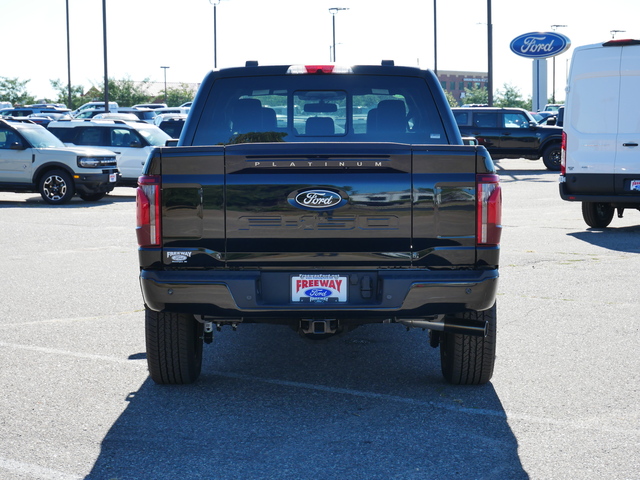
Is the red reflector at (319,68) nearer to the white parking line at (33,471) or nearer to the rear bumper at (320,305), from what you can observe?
the rear bumper at (320,305)

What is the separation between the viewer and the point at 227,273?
4895 mm

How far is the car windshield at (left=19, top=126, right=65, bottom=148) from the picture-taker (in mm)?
→ 20295

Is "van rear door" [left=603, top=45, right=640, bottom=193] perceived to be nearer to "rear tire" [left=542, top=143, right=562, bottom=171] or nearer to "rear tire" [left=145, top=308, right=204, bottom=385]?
"rear tire" [left=145, top=308, right=204, bottom=385]

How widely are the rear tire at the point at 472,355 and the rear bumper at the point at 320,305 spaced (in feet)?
1.50

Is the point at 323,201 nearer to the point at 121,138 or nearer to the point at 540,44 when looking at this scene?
the point at 121,138

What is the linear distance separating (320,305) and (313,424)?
0.63 m

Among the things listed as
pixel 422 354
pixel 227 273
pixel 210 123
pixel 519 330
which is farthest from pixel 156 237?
pixel 519 330

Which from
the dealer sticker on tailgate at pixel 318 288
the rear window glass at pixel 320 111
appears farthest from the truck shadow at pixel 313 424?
the rear window glass at pixel 320 111

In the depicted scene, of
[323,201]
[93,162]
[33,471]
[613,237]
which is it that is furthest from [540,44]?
[33,471]

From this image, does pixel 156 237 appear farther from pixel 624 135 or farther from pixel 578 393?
pixel 624 135

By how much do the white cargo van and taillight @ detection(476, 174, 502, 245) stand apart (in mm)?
9077

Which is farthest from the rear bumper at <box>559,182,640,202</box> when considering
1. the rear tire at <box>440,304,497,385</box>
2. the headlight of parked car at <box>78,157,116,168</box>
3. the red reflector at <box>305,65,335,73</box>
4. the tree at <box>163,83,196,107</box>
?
the tree at <box>163,83,196,107</box>

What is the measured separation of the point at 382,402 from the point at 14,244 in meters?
8.99

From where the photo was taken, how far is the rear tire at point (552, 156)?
94.2ft
